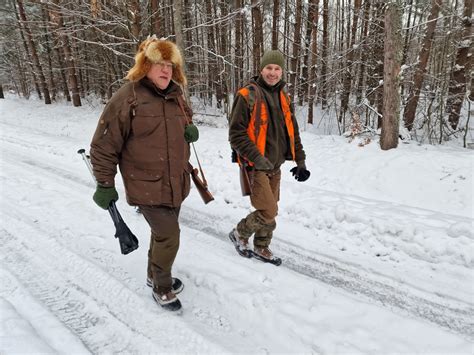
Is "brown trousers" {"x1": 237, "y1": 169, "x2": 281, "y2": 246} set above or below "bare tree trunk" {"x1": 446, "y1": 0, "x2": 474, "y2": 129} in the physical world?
below

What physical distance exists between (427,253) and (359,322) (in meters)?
1.70

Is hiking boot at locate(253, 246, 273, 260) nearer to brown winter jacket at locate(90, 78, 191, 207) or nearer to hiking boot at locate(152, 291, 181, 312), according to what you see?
hiking boot at locate(152, 291, 181, 312)

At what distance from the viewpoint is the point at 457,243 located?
388cm

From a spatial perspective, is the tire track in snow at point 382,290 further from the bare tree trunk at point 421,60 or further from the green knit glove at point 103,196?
the bare tree trunk at point 421,60

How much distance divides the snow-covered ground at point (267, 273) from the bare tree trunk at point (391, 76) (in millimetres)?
962

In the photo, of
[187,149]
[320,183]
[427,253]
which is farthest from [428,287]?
[320,183]

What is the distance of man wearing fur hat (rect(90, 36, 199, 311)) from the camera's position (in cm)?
243

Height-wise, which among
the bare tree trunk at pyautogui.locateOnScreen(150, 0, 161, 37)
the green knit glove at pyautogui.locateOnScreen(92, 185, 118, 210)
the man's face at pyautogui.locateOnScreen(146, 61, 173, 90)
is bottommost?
the green knit glove at pyautogui.locateOnScreen(92, 185, 118, 210)

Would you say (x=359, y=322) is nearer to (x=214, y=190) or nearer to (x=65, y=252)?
(x=65, y=252)

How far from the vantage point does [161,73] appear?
251 cm

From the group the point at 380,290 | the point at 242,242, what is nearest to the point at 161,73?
the point at 242,242

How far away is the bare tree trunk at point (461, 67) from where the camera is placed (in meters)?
9.88

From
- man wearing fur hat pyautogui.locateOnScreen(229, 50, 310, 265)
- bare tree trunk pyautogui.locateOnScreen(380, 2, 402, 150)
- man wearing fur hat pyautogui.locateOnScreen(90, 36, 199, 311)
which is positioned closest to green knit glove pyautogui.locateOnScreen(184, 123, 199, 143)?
man wearing fur hat pyautogui.locateOnScreen(90, 36, 199, 311)

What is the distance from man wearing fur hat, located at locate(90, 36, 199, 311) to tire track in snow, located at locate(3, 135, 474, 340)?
63.2 inches
